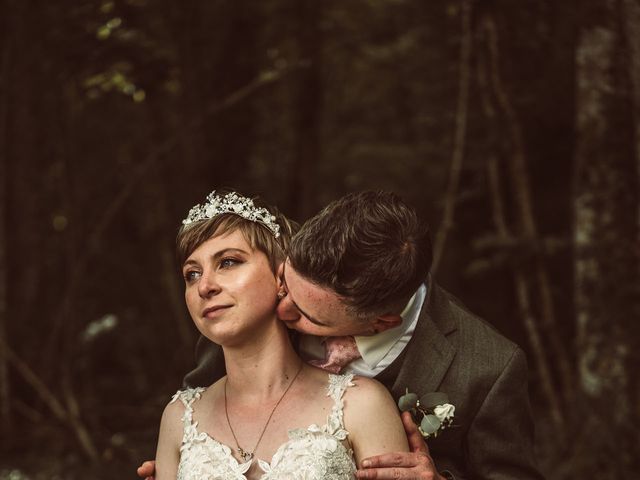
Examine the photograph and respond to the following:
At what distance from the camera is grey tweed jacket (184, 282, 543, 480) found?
107 inches

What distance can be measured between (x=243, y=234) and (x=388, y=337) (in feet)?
2.03

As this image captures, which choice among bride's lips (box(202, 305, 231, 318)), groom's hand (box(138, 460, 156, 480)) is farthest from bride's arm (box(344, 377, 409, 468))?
groom's hand (box(138, 460, 156, 480))

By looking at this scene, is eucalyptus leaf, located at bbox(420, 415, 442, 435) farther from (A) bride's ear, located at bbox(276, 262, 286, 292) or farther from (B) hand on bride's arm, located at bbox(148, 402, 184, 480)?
(B) hand on bride's arm, located at bbox(148, 402, 184, 480)

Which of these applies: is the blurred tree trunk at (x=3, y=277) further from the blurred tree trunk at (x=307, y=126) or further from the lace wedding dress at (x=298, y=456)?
the lace wedding dress at (x=298, y=456)

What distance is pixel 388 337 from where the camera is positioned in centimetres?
271

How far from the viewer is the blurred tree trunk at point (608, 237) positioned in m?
4.32

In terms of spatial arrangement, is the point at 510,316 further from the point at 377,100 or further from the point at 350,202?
the point at 350,202

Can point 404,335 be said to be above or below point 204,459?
above

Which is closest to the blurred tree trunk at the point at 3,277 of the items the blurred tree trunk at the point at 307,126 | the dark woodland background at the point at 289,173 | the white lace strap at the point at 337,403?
the dark woodland background at the point at 289,173

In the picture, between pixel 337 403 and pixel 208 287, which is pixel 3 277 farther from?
pixel 337 403

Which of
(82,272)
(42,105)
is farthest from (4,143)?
(82,272)

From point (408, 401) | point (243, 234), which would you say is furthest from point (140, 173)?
point (408, 401)

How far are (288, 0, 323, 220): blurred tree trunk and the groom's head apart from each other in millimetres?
4996

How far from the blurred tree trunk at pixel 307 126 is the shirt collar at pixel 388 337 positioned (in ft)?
15.5
